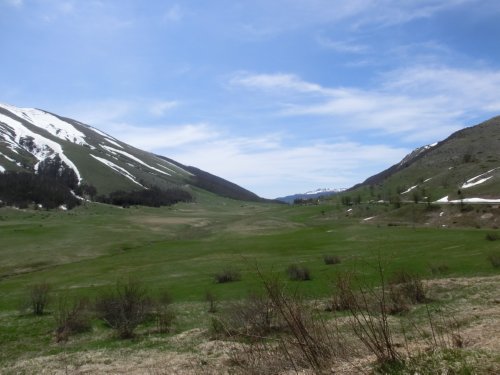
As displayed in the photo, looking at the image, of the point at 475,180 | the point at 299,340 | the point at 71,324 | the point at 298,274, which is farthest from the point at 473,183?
the point at 299,340

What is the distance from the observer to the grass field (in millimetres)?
29344

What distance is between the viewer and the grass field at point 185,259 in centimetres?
2934

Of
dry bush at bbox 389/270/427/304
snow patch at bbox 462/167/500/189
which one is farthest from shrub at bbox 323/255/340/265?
snow patch at bbox 462/167/500/189

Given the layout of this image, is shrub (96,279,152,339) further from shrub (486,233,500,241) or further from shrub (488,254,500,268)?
shrub (486,233,500,241)

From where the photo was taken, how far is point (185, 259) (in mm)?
68750

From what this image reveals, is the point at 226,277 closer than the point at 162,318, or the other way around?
the point at 162,318

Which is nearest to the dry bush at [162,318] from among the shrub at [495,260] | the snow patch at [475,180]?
the shrub at [495,260]

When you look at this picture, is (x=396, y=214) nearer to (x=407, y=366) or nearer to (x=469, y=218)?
(x=469, y=218)

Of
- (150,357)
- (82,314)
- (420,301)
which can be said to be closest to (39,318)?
(82,314)

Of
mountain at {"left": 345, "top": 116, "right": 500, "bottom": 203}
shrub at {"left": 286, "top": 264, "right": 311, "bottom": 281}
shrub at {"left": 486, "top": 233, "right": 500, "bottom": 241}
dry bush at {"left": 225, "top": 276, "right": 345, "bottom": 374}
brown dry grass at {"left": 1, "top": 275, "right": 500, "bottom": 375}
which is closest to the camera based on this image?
dry bush at {"left": 225, "top": 276, "right": 345, "bottom": 374}

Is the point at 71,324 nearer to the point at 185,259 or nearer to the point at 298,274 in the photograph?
the point at 298,274

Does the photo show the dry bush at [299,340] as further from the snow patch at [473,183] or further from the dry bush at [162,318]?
the snow patch at [473,183]

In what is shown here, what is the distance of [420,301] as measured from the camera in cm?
2555

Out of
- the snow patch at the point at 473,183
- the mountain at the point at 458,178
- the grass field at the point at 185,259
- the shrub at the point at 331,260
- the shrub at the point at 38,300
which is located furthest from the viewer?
the snow patch at the point at 473,183
